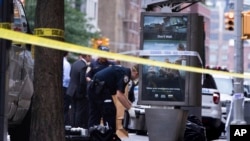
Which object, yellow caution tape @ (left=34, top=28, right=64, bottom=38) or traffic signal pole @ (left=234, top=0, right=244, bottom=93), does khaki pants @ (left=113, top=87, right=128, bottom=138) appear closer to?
yellow caution tape @ (left=34, top=28, right=64, bottom=38)

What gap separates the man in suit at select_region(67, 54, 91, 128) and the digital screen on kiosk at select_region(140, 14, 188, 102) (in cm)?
281

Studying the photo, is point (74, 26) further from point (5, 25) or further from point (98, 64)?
point (5, 25)

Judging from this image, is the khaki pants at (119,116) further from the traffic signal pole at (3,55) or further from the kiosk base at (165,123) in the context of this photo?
the traffic signal pole at (3,55)

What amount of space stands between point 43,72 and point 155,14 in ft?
12.5

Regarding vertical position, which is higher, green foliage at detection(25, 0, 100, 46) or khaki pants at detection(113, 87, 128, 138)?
green foliage at detection(25, 0, 100, 46)

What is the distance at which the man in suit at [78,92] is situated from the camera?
50.6 ft

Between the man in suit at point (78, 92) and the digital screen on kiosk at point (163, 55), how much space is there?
111 inches

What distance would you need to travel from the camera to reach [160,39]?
500 inches

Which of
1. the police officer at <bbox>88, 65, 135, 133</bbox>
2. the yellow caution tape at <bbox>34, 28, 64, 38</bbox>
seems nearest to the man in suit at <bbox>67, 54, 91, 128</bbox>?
the police officer at <bbox>88, 65, 135, 133</bbox>

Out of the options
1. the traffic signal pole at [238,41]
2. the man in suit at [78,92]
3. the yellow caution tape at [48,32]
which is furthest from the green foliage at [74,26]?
the yellow caution tape at [48,32]

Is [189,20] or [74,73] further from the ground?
[189,20]

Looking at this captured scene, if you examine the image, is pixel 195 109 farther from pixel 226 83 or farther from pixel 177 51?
pixel 226 83

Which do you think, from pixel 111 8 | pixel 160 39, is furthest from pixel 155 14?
pixel 111 8

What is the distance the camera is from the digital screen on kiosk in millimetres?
12609
